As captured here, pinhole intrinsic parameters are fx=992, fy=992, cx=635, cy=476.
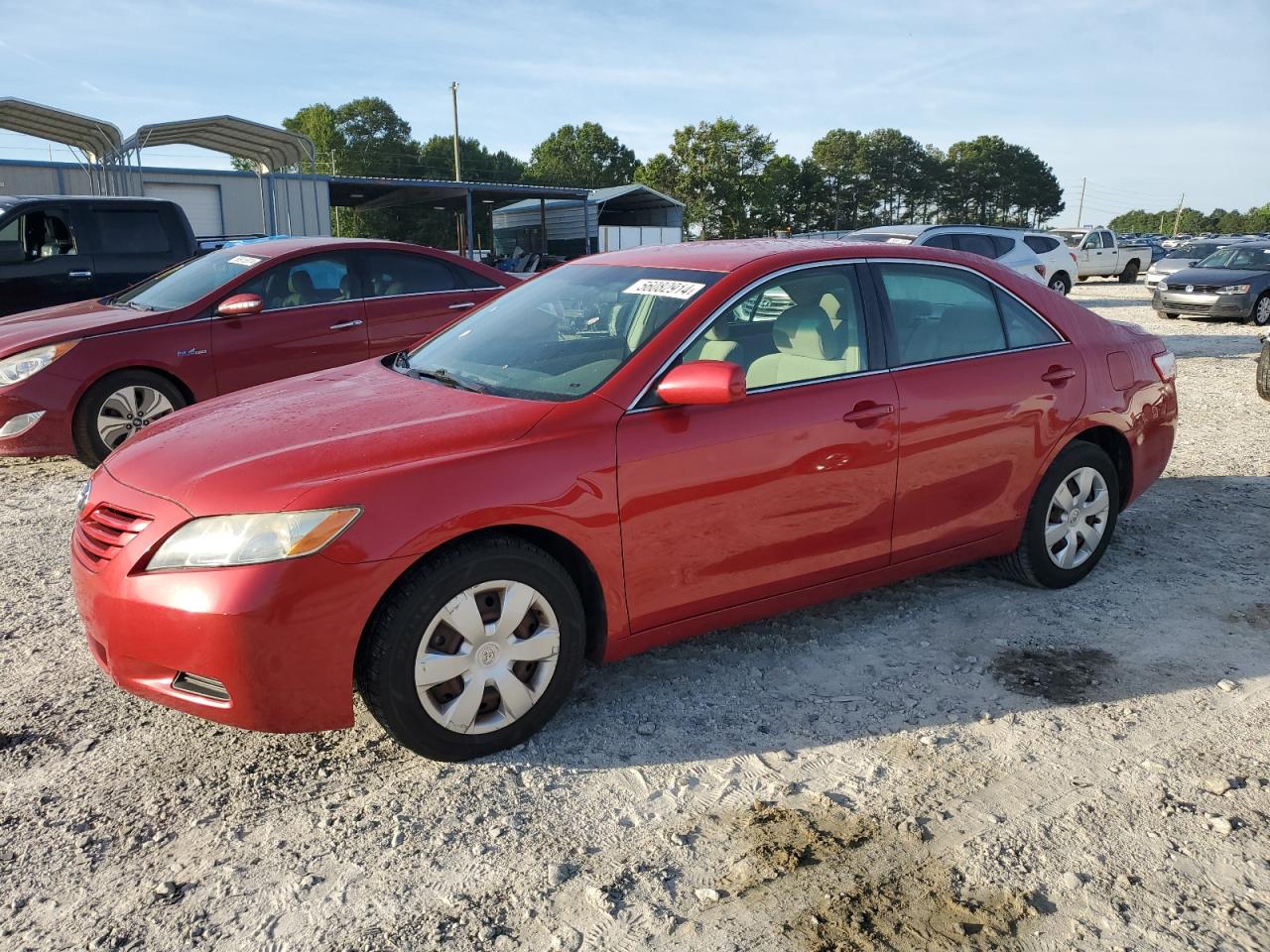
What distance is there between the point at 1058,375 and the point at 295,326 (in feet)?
17.0

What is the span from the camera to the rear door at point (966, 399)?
392 centimetres

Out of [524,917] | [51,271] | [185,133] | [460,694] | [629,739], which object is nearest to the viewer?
[524,917]

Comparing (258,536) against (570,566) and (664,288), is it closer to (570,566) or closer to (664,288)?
(570,566)

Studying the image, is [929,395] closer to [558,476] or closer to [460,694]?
[558,476]

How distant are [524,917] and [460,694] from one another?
77 centimetres

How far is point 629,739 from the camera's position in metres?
3.30

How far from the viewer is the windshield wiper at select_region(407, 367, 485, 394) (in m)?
3.56

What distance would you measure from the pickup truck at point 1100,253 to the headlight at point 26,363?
27630 millimetres

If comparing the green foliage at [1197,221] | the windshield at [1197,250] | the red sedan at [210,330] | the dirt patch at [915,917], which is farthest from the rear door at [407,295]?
the green foliage at [1197,221]

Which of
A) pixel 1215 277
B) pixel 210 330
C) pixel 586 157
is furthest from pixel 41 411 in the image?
pixel 586 157

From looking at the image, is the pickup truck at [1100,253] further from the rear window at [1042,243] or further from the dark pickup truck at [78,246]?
the dark pickup truck at [78,246]

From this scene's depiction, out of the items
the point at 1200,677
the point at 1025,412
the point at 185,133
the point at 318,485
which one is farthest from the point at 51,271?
the point at 185,133

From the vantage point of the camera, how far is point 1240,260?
1850 centimetres

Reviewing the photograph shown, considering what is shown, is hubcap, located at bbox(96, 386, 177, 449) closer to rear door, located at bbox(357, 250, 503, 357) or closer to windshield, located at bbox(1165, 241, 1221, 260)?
rear door, located at bbox(357, 250, 503, 357)
